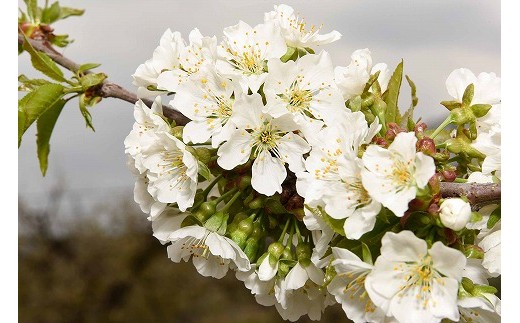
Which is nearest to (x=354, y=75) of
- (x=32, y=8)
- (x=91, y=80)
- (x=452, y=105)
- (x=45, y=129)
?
(x=452, y=105)

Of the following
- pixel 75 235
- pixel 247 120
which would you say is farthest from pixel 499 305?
pixel 75 235

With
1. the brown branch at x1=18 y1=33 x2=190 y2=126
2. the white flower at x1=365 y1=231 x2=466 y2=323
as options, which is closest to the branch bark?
the brown branch at x1=18 y1=33 x2=190 y2=126

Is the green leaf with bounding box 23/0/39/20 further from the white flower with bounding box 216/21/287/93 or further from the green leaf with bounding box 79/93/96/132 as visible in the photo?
the white flower with bounding box 216/21/287/93

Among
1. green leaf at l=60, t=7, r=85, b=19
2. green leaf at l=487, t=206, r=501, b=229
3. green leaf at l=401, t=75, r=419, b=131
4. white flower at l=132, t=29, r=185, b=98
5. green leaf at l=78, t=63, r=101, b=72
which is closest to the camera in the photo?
green leaf at l=487, t=206, r=501, b=229

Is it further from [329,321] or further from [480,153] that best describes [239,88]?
[329,321]

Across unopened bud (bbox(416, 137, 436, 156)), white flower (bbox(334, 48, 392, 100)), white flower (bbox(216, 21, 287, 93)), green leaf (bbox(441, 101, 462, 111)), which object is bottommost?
green leaf (bbox(441, 101, 462, 111))

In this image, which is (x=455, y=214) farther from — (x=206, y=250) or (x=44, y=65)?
(x=44, y=65)

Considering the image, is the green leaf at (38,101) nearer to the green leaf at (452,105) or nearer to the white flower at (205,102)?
the white flower at (205,102)
